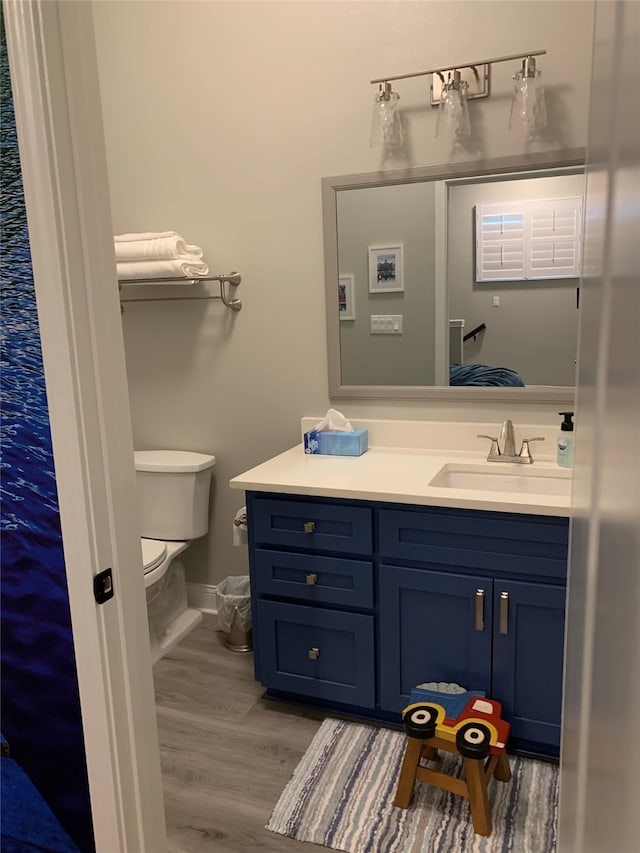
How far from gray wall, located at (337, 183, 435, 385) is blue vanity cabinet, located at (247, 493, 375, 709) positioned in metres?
0.64

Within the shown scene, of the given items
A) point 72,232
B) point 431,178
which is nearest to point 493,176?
point 431,178

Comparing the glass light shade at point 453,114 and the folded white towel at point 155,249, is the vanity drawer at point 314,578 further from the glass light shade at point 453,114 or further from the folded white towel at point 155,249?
the glass light shade at point 453,114

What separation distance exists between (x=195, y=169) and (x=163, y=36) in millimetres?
510

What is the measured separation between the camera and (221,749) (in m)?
2.10

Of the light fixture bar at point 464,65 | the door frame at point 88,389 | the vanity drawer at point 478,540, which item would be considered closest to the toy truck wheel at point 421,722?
the vanity drawer at point 478,540

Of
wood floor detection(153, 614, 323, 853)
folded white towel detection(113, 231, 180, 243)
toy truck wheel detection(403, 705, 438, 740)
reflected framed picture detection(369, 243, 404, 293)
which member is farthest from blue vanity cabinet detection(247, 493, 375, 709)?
folded white towel detection(113, 231, 180, 243)

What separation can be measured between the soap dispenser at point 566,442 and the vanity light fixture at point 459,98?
95cm

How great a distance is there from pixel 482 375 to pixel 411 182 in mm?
731

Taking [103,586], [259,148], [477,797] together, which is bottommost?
[477,797]

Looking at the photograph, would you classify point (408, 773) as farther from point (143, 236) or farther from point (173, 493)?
point (143, 236)

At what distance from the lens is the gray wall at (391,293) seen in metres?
2.33

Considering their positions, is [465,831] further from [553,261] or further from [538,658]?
[553,261]

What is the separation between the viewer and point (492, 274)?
2238 mm

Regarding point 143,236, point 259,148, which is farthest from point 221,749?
point 259,148
